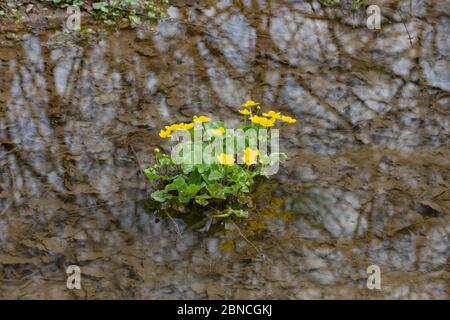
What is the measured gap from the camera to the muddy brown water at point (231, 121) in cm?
296

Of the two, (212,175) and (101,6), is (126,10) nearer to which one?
(101,6)

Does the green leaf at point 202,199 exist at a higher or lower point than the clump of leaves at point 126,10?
lower

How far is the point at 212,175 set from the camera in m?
3.29

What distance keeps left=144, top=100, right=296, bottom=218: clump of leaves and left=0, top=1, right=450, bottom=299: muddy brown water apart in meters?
0.14

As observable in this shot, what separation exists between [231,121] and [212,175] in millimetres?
964

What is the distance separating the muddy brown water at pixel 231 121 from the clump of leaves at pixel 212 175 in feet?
0.46

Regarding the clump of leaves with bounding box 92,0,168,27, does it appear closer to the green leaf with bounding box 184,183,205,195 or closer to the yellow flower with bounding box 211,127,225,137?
the yellow flower with bounding box 211,127,225,137

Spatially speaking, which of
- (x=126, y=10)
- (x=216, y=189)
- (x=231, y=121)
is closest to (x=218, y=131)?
(x=216, y=189)

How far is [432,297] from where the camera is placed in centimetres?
283

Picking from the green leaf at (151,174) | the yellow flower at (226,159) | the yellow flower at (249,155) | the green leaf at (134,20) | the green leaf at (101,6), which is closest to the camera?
the yellow flower at (226,159)

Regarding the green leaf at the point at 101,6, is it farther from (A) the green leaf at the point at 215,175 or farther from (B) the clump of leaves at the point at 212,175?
(A) the green leaf at the point at 215,175

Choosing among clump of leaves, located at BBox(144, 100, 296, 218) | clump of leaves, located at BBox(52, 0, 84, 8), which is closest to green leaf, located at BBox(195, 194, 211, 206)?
clump of leaves, located at BBox(144, 100, 296, 218)

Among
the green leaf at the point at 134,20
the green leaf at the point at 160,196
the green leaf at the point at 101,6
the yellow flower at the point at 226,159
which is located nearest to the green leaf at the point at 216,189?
the yellow flower at the point at 226,159

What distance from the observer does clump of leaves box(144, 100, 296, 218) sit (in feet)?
10.8
